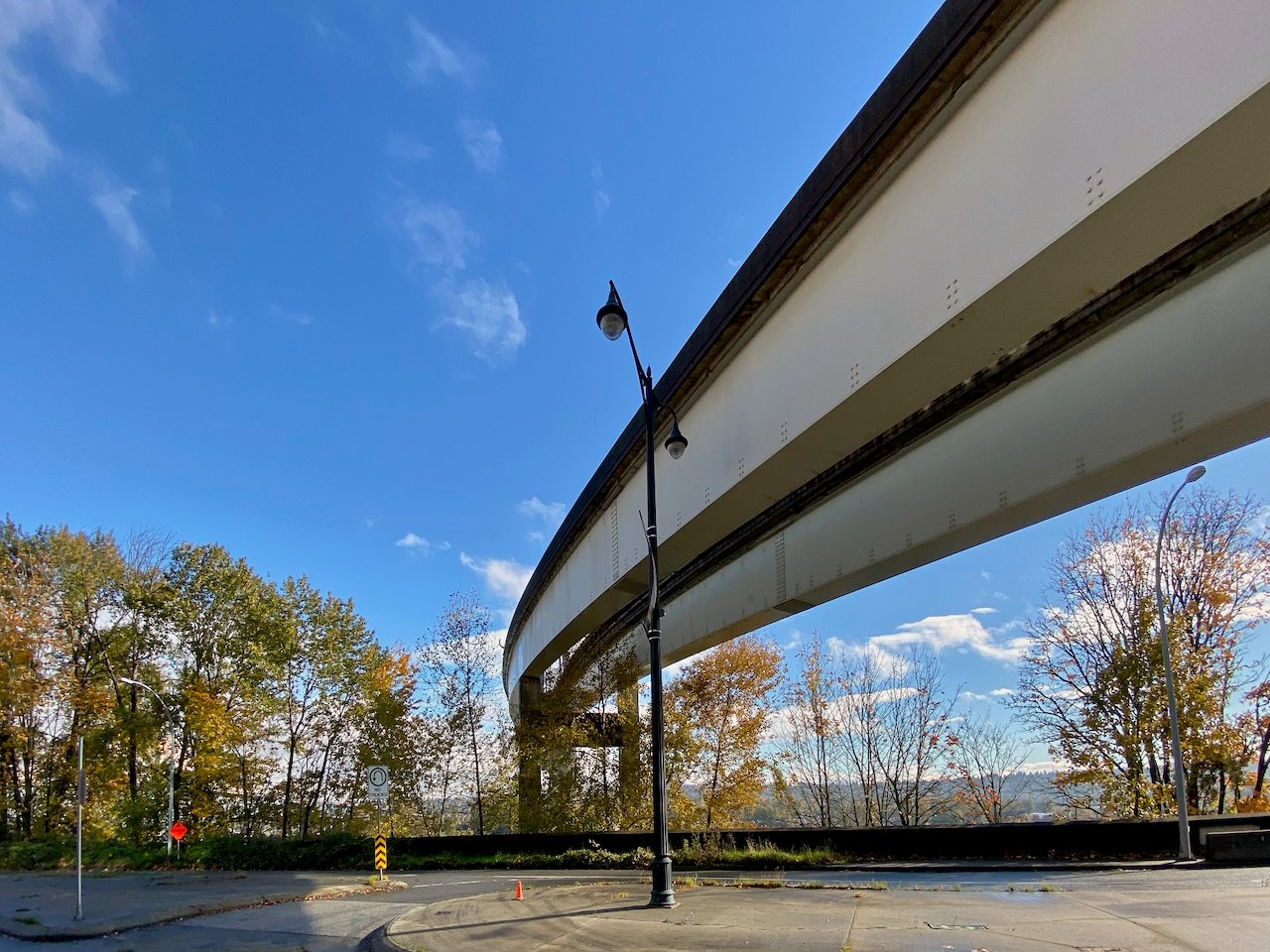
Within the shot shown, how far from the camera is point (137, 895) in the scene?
740 inches

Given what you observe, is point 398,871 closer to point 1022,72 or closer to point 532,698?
point 532,698

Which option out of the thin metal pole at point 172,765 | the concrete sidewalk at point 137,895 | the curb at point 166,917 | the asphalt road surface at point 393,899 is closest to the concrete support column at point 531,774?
the concrete sidewalk at point 137,895

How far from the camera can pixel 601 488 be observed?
643 inches

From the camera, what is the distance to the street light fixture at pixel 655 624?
9.89m

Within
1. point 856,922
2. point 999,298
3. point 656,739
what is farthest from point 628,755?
point 999,298

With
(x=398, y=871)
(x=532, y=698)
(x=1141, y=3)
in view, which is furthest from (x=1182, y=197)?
(x=532, y=698)

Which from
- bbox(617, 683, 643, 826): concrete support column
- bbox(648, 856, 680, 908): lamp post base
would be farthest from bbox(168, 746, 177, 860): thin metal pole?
bbox(648, 856, 680, 908): lamp post base

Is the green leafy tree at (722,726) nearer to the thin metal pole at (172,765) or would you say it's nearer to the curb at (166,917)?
the curb at (166,917)

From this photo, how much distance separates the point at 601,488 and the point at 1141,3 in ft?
41.1

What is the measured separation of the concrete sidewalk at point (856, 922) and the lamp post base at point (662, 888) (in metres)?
0.20

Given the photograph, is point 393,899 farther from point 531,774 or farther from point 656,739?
point 531,774

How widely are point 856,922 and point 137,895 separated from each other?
61.0ft

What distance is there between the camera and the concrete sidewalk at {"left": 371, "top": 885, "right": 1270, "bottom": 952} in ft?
22.2

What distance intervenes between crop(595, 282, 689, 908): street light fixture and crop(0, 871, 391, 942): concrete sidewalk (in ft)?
33.5
